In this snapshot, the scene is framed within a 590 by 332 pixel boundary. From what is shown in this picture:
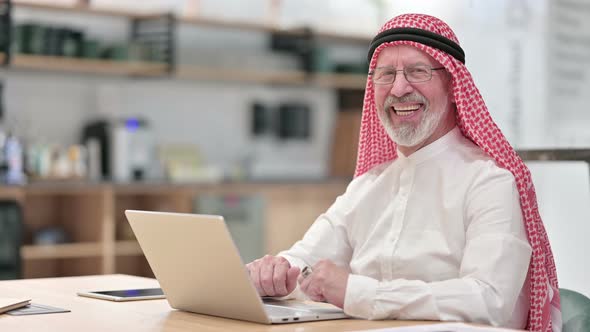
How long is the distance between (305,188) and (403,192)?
4635 mm

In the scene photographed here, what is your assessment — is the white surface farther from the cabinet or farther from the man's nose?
the cabinet

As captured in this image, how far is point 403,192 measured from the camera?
2.24 meters

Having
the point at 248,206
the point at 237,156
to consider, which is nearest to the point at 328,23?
the point at 237,156

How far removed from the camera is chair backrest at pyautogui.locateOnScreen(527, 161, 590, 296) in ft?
11.1

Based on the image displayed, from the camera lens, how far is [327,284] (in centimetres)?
192

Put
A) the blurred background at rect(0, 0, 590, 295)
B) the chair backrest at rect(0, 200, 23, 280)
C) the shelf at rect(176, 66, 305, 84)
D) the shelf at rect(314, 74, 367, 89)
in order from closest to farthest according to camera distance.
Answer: the chair backrest at rect(0, 200, 23, 280), the blurred background at rect(0, 0, 590, 295), the shelf at rect(176, 66, 305, 84), the shelf at rect(314, 74, 367, 89)

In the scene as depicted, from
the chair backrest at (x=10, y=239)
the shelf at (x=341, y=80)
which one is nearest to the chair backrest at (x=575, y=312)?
the chair backrest at (x=10, y=239)

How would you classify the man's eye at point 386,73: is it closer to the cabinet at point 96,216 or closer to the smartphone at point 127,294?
the smartphone at point 127,294

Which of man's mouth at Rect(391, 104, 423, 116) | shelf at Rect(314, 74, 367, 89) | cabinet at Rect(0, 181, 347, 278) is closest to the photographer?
man's mouth at Rect(391, 104, 423, 116)

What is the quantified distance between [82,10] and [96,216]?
1326 mm

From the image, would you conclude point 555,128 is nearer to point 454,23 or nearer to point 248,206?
point 454,23

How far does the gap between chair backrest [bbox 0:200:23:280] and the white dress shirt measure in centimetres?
343

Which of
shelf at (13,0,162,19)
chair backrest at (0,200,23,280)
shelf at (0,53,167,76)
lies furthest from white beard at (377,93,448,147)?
shelf at (13,0,162,19)

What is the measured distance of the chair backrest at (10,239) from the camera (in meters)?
5.43
